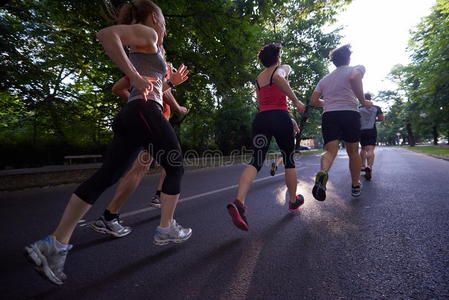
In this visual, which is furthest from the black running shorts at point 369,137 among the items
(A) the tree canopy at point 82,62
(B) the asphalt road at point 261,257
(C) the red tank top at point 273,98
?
(C) the red tank top at point 273,98

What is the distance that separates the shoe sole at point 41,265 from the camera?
145 centimetres

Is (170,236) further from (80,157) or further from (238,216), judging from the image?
(80,157)

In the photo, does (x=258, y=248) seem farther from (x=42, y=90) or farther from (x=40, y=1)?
(x=42, y=90)

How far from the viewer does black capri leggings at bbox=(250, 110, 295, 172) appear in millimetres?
2742

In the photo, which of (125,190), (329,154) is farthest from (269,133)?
(125,190)

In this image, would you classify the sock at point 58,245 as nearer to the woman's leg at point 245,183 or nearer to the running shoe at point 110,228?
the running shoe at point 110,228

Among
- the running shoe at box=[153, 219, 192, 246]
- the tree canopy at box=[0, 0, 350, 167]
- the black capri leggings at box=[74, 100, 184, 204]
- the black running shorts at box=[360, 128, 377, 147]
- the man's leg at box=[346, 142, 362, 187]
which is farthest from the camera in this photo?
the tree canopy at box=[0, 0, 350, 167]

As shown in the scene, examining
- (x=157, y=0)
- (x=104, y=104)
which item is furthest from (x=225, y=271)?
(x=104, y=104)

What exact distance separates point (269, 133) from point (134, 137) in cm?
155

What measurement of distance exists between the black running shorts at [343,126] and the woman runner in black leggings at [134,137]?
8.29 feet

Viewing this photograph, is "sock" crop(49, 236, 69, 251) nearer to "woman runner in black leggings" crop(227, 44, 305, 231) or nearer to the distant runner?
"woman runner in black leggings" crop(227, 44, 305, 231)

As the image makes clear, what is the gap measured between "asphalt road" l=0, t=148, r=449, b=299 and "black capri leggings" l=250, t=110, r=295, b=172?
76cm

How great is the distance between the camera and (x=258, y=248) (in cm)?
205

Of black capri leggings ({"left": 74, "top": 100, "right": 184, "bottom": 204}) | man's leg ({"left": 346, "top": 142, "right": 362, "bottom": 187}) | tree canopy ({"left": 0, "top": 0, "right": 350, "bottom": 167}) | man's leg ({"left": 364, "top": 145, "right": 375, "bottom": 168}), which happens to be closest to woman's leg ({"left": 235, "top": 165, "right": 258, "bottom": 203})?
black capri leggings ({"left": 74, "top": 100, "right": 184, "bottom": 204})
